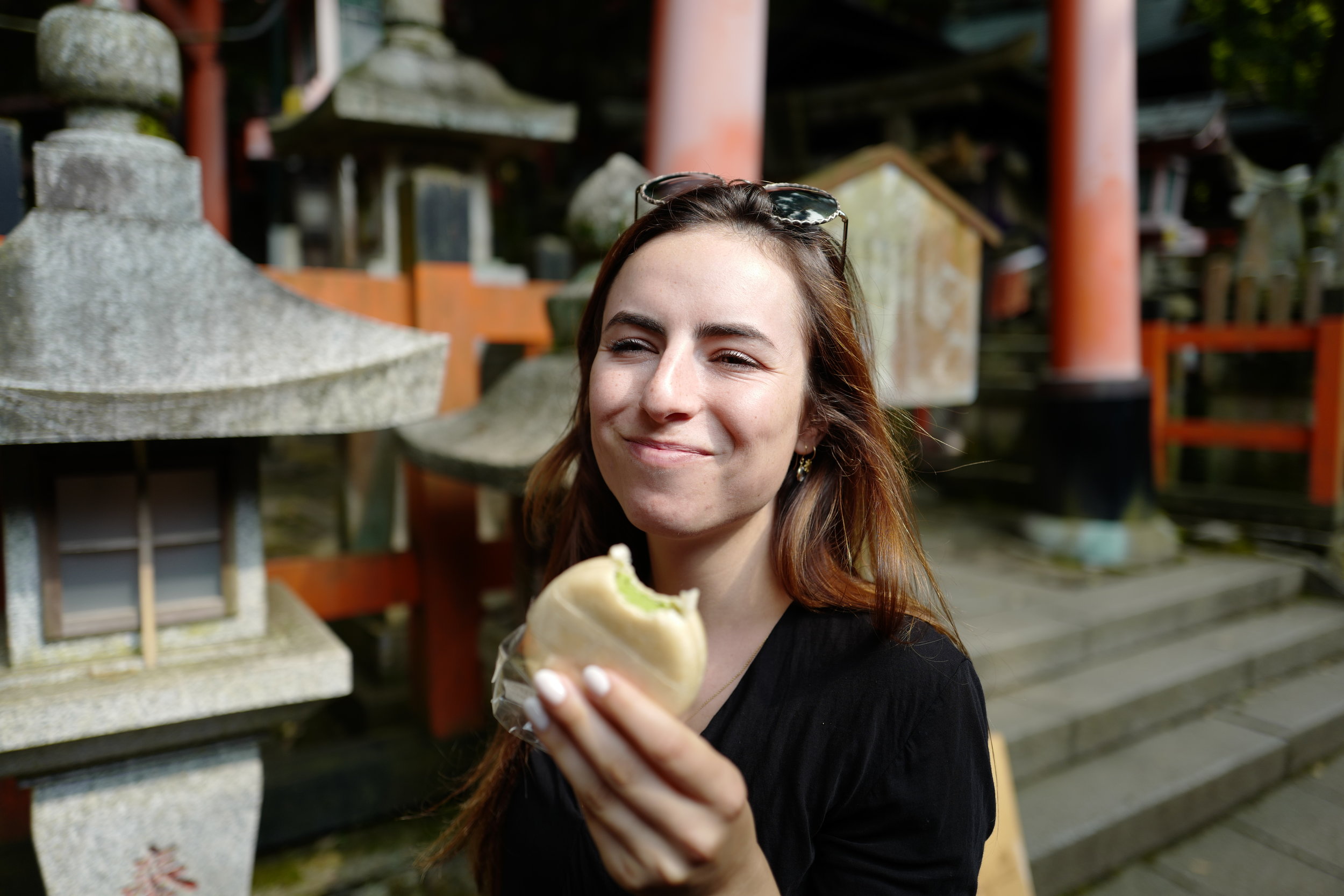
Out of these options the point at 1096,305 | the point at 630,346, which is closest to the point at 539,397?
the point at 630,346

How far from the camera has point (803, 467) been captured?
1.38 meters

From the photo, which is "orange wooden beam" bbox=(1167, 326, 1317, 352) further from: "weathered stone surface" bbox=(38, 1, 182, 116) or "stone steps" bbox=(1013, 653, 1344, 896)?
"weathered stone surface" bbox=(38, 1, 182, 116)

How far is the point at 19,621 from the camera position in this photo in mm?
1930

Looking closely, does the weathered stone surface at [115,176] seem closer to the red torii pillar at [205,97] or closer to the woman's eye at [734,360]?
the woman's eye at [734,360]

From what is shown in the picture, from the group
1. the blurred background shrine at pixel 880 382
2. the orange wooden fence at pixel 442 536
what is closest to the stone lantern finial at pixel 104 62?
the blurred background shrine at pixel 880 382

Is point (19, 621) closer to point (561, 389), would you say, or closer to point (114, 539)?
point (114, 539)

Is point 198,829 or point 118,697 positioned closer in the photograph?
point 118,697

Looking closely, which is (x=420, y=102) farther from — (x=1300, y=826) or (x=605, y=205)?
(x=1300, y=826)

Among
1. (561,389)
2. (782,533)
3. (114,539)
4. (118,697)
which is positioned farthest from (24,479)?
(782,533)

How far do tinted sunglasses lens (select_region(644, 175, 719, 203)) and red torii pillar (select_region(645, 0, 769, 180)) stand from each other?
224cm

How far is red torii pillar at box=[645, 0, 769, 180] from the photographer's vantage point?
138 inches

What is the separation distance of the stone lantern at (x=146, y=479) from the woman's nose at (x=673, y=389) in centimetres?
106

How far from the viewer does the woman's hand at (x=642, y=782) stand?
2.75 ft

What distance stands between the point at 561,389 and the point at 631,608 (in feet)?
5.69
